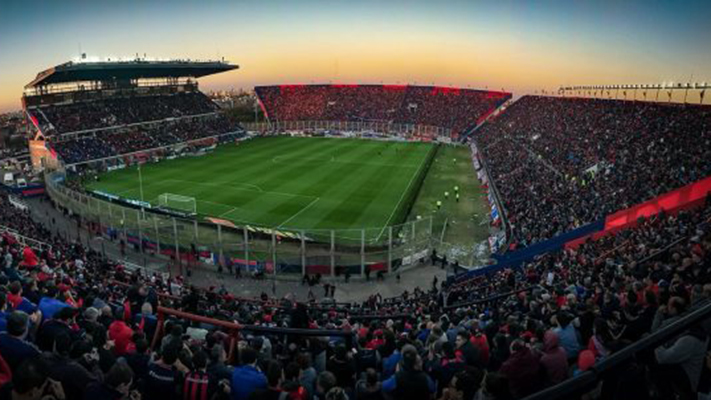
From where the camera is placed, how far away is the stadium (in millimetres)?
5016

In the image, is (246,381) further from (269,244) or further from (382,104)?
(382,104)

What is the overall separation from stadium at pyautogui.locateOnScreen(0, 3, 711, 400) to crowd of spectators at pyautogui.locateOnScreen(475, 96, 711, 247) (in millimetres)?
227

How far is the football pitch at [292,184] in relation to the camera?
34.1 m

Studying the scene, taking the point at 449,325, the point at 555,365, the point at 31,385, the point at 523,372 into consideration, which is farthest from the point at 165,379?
the point at 449,325

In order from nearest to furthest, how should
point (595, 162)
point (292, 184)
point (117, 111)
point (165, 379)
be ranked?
point (165, 379) → point (595, 162) → point (292, 184) → point (117, 111)

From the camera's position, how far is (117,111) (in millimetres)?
64188

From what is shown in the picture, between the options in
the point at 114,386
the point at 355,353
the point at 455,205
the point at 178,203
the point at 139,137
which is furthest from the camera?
the point at 139,137

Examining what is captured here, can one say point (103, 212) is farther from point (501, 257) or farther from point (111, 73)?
point (111, 73)

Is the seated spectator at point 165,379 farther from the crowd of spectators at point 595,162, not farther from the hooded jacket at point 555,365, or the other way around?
the crowd of spectators at point 595,162

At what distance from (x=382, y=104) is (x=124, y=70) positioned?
52.8m

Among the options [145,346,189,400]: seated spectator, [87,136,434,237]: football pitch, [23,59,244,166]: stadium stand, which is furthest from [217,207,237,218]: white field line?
[145,346,189,400]: seated spectator

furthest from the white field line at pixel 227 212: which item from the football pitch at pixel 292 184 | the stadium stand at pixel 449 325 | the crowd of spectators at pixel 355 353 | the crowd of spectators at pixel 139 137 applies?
the crowd of spectators at pixel 139 137

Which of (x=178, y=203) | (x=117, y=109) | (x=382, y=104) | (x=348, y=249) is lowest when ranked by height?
(x=348, y=249)

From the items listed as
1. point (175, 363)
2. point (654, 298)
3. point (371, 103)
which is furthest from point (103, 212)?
point (371, 103)
